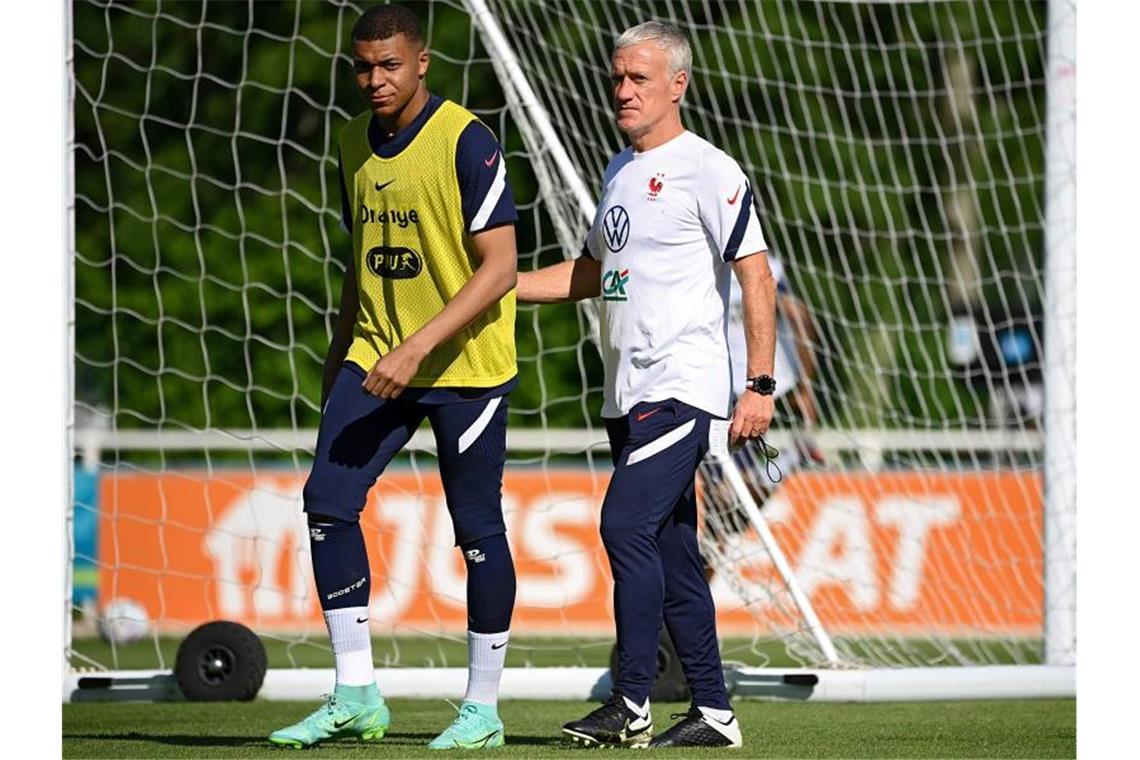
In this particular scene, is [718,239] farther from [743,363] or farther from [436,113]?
[743,363]

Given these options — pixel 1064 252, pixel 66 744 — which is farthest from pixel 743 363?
pixel 66 744

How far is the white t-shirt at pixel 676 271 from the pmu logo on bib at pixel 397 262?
0.55 meters

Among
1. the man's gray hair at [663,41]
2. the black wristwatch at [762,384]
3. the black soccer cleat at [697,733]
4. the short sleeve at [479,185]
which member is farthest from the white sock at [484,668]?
the man's gray hair at [663,41]

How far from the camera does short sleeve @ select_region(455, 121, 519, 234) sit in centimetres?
519

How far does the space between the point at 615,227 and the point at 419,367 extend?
0.70 m

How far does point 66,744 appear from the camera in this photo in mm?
5742

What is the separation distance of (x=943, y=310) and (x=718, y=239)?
9910mm

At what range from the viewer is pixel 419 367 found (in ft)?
16.9

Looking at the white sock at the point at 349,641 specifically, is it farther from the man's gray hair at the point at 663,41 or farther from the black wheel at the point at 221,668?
the black wheel at the point at 221,668

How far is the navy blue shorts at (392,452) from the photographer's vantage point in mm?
5227

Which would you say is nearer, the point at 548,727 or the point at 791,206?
the point at 548,727

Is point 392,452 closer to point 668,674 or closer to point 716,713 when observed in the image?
point 716,713

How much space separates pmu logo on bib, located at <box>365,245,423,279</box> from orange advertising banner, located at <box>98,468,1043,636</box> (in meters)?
5.30
